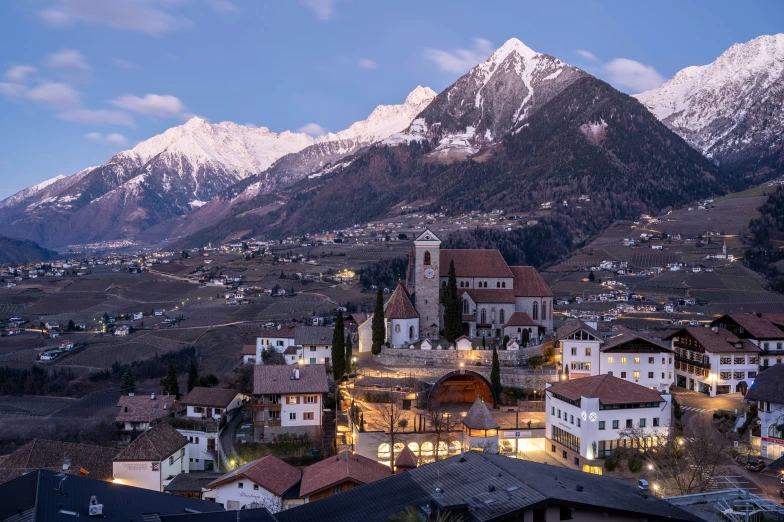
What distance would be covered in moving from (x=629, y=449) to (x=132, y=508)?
27728mm

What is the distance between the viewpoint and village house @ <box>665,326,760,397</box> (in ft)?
173

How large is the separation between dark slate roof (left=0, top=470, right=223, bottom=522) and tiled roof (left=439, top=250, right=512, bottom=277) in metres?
40.9

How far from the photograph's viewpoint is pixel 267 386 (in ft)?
150

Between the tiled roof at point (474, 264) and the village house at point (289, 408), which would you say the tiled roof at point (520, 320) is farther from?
the village house at point (289, 408)

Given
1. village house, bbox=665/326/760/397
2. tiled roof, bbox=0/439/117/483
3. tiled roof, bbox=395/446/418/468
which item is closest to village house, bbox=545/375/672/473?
→ tiled roof, bbox=395/446/418/468

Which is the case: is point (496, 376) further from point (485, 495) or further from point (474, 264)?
point (485, 495)

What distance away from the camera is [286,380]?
46594mm

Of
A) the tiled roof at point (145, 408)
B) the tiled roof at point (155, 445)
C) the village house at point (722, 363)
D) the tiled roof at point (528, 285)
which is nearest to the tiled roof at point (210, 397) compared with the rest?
the tiled roof at point (145, 408)

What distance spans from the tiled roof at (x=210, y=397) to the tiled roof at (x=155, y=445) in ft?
16.8

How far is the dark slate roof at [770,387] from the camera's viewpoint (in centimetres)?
4103

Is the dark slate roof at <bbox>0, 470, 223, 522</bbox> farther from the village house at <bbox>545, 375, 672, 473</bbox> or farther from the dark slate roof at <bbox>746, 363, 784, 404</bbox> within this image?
the dark slate roof at <bbox>746, 363, 784, 404</bbox>

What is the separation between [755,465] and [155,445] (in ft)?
114

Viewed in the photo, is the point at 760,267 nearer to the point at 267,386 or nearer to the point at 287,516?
the point at 267,386

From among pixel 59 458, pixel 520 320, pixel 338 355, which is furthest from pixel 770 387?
pixel 59 458
